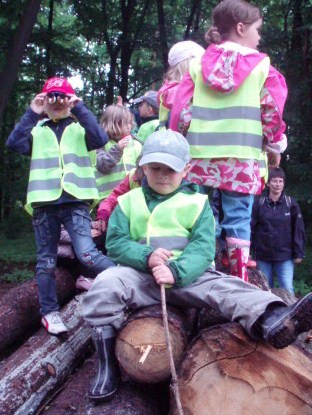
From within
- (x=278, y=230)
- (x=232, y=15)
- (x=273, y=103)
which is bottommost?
(x=278, y=230)

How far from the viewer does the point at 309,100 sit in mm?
9523

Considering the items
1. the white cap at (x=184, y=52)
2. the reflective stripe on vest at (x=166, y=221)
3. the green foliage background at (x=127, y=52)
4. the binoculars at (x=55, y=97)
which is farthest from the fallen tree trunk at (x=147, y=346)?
the green foliage background at (x=127, y=52)

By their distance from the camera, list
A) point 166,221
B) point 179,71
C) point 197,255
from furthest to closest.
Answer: point 179,71
point 166,221
point 197,255

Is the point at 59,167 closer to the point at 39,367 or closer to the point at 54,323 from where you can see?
the point at 54,323

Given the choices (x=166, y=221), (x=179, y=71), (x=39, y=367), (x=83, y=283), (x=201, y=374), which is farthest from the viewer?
(x=83, y=283)

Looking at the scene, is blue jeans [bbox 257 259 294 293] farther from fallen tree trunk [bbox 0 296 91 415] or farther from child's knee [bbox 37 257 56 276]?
child's knee [bbox 37 257 56 276]

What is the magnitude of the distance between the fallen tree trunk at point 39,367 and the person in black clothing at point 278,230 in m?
3.21

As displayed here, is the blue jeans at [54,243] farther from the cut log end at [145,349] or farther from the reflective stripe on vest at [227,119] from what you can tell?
the cut log end at [145,349]

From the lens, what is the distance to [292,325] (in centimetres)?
278

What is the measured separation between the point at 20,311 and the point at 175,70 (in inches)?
102

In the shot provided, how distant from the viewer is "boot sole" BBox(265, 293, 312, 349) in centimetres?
277

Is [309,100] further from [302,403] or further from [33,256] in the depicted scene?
[302,403]

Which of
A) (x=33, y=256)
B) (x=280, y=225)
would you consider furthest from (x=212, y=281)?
(x=33, y=256)

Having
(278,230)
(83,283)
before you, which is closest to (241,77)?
(83,283)
